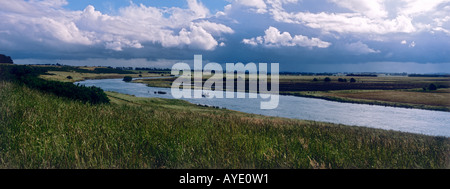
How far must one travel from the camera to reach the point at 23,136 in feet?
Answer: 17.6

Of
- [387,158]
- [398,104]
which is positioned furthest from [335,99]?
[387,158]

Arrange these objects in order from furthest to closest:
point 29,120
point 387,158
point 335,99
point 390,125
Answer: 1. point 335,99
2. point 390,125
3. point 29,120
4. point 387,158

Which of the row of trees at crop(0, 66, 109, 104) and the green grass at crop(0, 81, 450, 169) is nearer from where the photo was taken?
the green grass at crop(0, 81, 450, 169)

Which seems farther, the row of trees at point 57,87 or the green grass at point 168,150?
the row of trees at point 57,87

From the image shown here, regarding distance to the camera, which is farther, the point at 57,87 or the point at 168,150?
the point at 57,87

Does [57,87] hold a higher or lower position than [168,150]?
higher
